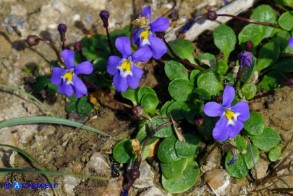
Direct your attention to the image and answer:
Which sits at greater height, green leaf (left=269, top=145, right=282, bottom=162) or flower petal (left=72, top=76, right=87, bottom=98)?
flower petal (left=72, top=76, right=87, bottom=98)

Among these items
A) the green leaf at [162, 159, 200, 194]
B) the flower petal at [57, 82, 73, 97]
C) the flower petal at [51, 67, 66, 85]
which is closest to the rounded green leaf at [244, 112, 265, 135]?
the green leaf at [162, 159, 200, 194]

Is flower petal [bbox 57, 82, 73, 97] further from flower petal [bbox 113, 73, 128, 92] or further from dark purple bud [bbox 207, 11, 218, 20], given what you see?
dark purple bud [bbox 207, 11, 218, 20]

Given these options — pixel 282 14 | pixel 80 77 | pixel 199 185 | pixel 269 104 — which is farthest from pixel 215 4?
pixel 199 185

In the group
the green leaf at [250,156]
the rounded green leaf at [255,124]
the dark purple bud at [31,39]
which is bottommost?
the green leaf at [250,156]

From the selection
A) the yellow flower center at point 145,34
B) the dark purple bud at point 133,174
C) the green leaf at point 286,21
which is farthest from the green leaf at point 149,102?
the green leaf at point 286,21

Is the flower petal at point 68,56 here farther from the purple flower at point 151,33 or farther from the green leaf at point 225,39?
the green leaf at point 225,39
